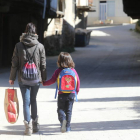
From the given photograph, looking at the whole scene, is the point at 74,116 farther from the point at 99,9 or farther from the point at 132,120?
the point at 99,9

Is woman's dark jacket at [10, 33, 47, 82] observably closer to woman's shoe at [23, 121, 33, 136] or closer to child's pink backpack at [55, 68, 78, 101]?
child's pink backpack at [55, 68, 78, 101]

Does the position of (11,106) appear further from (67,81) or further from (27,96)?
(67,81)

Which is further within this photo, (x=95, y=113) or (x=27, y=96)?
(x=95, y=113)

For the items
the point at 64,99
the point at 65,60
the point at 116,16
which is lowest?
the point at 64,99

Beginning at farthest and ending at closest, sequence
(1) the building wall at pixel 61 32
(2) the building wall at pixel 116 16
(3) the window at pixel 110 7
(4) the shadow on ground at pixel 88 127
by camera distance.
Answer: (3) the window at pixel 110 7 → (2) the building wall at pixel 116 16 → (1) the building wall at pixel 61 32 → (4) the shadow on ground at pixel 88 127

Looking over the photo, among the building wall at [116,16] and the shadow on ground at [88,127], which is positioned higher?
the building wall at [116,16]

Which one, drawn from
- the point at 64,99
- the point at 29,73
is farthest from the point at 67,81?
the point at 29,73

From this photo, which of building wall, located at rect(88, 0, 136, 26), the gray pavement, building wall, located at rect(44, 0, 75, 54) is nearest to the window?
building wall, located at rect(88, 0, 136, 26)

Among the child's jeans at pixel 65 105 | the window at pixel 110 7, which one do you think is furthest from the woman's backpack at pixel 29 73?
the window at pixel 110 7

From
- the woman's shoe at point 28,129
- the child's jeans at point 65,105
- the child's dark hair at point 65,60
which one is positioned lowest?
the woman's shoe at point 28,129

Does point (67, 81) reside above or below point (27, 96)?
above

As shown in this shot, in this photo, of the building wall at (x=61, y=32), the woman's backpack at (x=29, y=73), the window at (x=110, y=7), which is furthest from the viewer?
the window at (x=110, y=7)

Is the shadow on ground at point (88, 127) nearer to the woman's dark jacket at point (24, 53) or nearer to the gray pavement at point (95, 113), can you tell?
the gray pavement at point (95, 113)

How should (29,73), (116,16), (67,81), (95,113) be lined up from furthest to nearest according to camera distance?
(116,16), (95,113), (67,81), (29,73)
